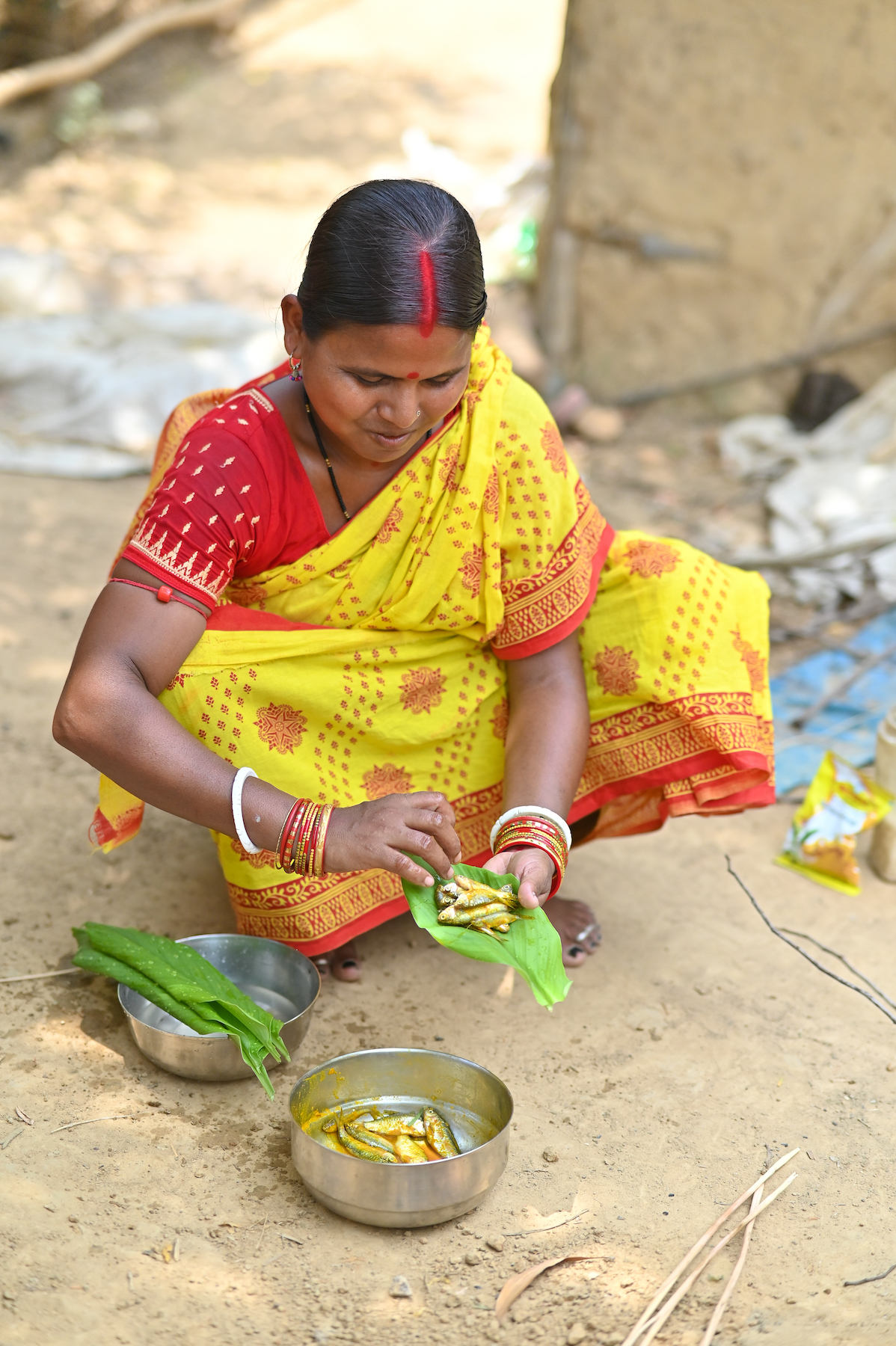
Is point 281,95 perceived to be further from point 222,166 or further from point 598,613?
point 598,613

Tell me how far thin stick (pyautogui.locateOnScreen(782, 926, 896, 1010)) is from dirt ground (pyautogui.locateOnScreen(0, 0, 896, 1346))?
5 cm

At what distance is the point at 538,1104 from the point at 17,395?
4.77 metres

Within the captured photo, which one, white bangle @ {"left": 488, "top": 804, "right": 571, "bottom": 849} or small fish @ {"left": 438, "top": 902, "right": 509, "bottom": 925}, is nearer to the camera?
small fish @ {"left": 438, "top": 902, "right": 509, "bottom": 925}

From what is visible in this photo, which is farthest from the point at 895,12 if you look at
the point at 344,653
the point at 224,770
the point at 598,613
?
the point at 224,770

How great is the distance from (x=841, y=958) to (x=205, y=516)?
1.77 m

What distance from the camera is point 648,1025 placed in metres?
2.54

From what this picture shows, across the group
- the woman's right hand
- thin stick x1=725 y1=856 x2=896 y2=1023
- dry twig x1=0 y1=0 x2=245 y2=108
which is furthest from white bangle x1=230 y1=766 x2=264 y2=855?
dry twig x1=0 y1=0 x2=245 y2=108

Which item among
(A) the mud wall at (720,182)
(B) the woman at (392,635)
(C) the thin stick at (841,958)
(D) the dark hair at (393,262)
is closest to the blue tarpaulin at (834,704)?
(C) the thin stick at (841,958)

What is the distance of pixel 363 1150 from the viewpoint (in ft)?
6.61

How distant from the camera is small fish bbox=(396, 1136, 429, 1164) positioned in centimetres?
200

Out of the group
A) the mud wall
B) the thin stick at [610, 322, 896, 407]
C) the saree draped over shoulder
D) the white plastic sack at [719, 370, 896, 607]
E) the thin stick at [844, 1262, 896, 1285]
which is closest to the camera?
the thin stick at [844, 1262, 896, 1285]

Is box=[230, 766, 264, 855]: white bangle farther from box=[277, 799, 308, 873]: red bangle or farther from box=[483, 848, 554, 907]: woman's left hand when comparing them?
box=[483, 848, 554, 907]: woman's left hand

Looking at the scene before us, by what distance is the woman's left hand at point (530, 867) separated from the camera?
2.17 metres

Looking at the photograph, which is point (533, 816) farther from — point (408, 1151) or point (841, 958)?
point (841, 958)
